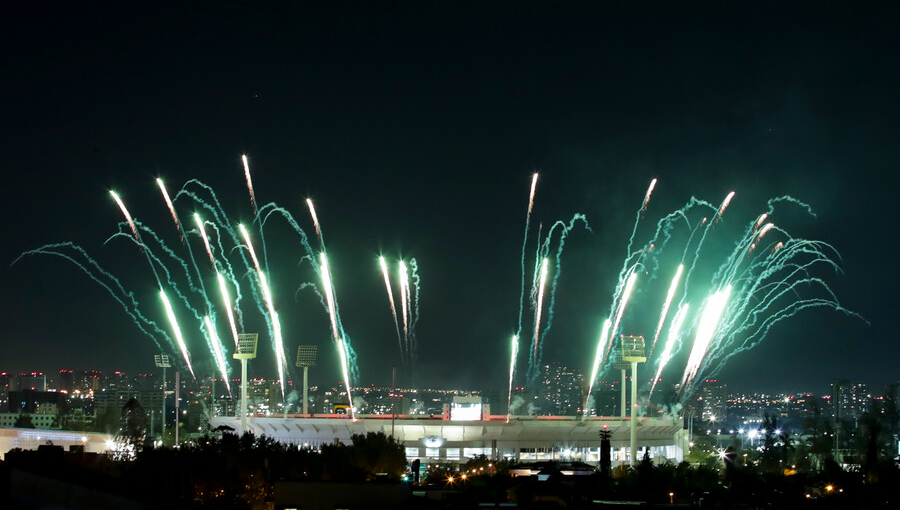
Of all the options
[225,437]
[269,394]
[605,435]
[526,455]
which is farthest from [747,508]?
[269,394]

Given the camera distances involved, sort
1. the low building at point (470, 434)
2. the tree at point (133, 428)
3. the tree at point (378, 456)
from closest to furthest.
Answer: the tree at point (378, 456), the low building at point (470, 434), the tree at point (133, 428)

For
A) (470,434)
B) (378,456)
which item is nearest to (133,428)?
(470,434)

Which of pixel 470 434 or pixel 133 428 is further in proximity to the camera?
pixel 133 428

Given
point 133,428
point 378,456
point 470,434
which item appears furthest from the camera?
point 133,428

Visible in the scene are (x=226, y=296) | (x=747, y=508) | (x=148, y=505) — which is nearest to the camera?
(x=148, y=505)

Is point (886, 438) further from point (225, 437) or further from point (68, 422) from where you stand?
point (68, 422)

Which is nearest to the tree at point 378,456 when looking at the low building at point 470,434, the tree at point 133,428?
the low building at point 470,434

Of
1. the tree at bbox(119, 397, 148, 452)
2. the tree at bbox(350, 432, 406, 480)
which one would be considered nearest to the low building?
the tree at bbox(119, 397, 148, 452)

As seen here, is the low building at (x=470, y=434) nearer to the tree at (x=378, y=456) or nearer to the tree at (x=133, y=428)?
the tree at (x=133, y=428)

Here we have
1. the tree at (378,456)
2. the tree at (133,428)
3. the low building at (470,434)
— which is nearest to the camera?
the tree at (378,456)

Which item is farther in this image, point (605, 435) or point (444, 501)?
point (605, 435)

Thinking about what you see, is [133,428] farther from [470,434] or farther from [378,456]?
[378,456]
